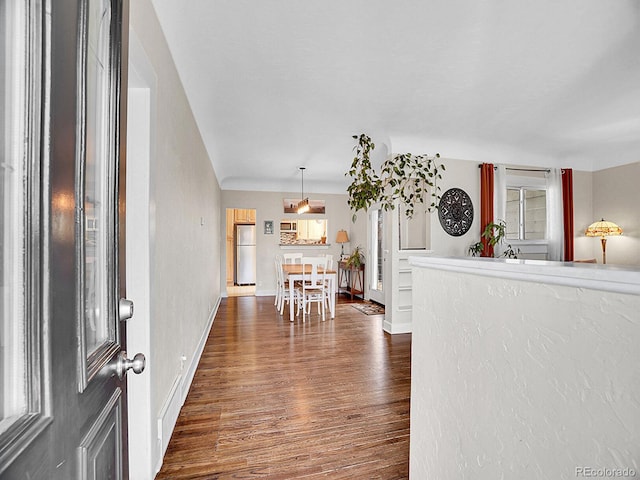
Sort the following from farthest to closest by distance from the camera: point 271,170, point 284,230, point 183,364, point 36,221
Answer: point 284,230 → point 271,170 → point 183,364 → point 36,221

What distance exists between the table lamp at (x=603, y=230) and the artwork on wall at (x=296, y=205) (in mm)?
4978

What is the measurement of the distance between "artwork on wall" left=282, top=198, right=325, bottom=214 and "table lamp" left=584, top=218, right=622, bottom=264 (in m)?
4.98

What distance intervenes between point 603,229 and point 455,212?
96.1 inches

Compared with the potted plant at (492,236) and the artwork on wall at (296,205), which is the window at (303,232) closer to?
the artwork on wall at (296,205)

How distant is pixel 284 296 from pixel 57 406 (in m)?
5.21

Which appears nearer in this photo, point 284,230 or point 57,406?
point 57,406

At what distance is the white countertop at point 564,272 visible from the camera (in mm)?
663

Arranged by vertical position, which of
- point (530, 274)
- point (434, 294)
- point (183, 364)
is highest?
point (530, 274)

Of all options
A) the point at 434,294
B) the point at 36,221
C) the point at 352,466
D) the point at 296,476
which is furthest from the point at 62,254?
the point at 352,466

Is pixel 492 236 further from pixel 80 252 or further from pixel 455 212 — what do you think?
pixel 80 252

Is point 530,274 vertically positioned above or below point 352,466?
above

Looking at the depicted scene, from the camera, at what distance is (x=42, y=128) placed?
474 mm

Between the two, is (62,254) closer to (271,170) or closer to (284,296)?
(284,296)

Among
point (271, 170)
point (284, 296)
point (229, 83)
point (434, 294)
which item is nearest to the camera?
point (434, 294)
